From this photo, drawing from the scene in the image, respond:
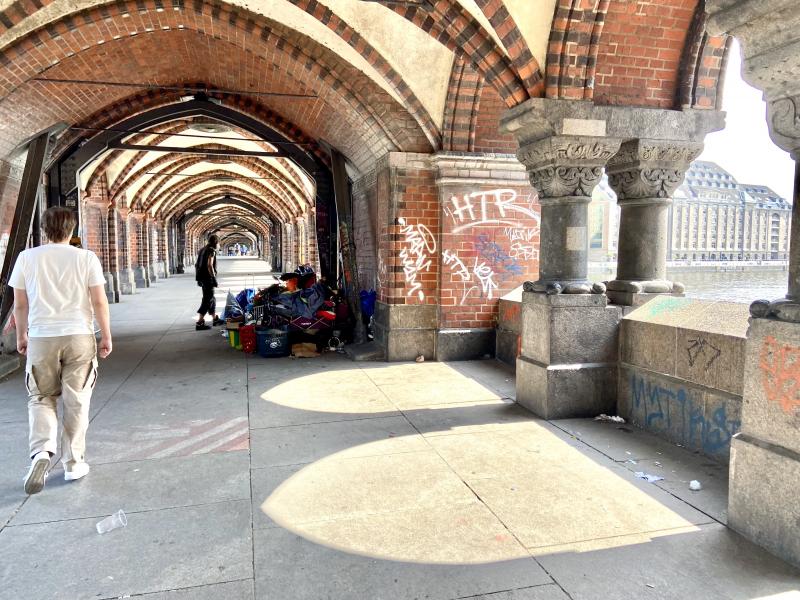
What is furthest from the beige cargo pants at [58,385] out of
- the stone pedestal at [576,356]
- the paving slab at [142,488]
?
the stone pedestal at [576,356]

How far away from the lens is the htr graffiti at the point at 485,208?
732 cm

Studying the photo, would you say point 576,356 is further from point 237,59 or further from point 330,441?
point 237,59

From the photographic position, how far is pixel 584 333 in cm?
491

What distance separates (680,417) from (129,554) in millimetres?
3748

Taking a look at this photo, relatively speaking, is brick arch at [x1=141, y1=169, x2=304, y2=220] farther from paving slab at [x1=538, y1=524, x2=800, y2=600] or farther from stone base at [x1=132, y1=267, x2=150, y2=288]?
paving slab at [x1=538, y1=524, x2=800, y2=600]

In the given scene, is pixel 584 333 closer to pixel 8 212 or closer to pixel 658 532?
pixel 658 532

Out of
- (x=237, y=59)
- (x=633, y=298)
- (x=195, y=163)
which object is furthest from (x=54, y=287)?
(x=195, y=163)

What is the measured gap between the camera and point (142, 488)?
3.44 meters

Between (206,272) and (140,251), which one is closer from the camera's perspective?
(206,272)

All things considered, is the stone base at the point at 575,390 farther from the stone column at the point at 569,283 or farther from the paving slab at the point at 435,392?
the paving slab at the point at 435,392

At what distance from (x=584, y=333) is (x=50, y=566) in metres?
4.13

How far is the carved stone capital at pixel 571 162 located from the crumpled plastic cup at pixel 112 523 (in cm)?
413

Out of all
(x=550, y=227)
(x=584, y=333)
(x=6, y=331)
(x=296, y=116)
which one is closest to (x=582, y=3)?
(x=550, y=227)

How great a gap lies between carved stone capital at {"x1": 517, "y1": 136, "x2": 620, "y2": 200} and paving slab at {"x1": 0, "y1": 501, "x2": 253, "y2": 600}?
370 cm
